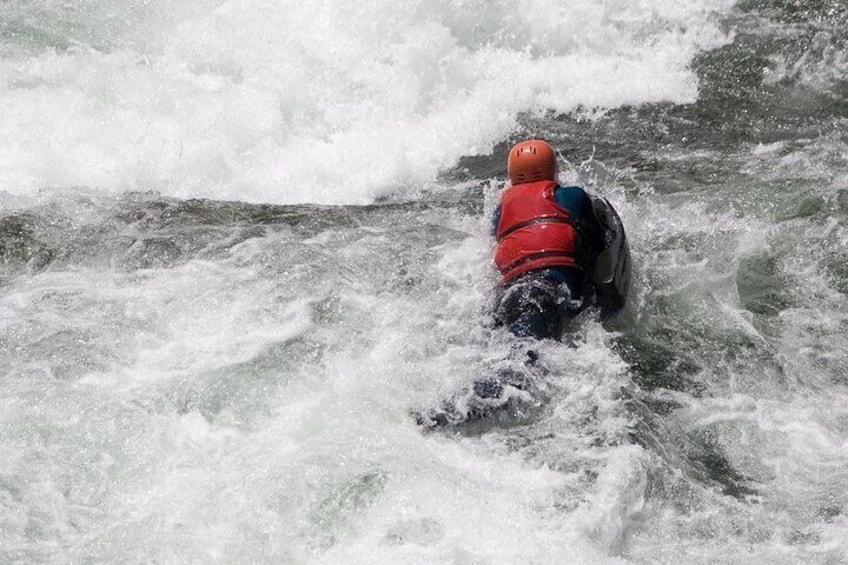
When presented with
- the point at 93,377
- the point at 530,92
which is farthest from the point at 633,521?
the point at 530,92

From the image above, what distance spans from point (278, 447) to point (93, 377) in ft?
4.38

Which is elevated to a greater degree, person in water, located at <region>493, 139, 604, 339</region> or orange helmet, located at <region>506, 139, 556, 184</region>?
orange helmet, located at <region>506, 139, 556, 184</region>

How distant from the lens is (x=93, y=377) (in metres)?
5.45

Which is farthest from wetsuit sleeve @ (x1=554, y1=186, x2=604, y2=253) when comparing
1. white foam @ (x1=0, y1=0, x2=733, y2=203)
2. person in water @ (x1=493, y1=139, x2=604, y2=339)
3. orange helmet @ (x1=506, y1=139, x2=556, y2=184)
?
white foam @ (x1=0, y1=0, x2=733, y2=203)

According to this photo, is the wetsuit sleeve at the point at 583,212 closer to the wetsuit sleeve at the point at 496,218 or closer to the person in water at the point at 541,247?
the person in water at the point at 541,247

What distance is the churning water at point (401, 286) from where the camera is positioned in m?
4.57

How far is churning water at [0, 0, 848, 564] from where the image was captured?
15.0 ft

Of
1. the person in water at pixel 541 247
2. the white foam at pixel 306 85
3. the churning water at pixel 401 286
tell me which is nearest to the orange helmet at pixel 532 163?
the person in water at pixel 541 247

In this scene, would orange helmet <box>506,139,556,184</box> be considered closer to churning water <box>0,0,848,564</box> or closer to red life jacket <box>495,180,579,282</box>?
red life jacket <box>495,180,579,282</box>

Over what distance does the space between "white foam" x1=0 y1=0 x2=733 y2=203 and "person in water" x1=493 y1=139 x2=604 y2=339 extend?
6.28ft

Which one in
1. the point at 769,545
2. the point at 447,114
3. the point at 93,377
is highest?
the point at 447,114

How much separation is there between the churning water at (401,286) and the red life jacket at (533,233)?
1.05 feet

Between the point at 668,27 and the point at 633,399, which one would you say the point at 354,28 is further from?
the point at 633,399

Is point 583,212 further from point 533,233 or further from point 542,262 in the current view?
point 542,262
